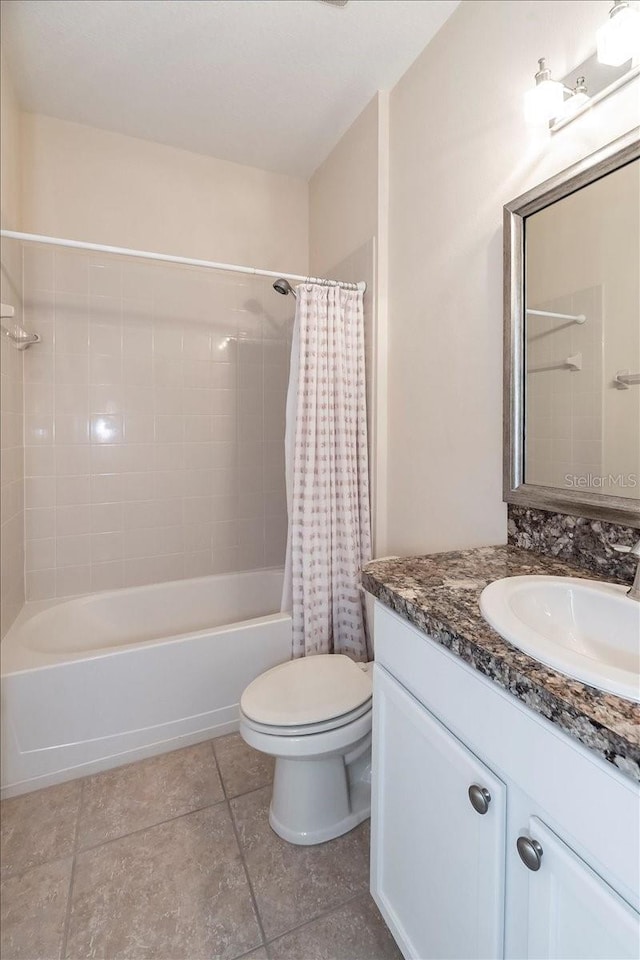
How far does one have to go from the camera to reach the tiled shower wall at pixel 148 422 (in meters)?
2.14

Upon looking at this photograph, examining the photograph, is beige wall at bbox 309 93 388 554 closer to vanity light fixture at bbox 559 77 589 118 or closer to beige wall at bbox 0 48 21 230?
vanity light fixture at bbox 559 77 589 118

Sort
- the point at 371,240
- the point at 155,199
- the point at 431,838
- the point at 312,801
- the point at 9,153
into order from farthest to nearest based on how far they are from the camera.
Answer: the point at 155,199
the point at 371,240
the point at 9,153
the point at 312,801
the point at 431,838

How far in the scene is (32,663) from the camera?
1.60m

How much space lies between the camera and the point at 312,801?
136 centimetres

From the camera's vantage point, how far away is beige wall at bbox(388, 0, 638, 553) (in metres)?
1.17

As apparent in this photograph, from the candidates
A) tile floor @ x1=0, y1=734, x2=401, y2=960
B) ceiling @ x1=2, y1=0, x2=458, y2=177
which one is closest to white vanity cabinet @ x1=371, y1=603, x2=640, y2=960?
tile floor @ x1=0, y1=734, x2=401, y2=960

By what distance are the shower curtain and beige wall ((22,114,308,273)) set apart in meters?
0.91

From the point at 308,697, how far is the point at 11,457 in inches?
61.9

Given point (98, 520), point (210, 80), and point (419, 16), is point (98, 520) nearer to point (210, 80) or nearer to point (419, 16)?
point (210, 80)

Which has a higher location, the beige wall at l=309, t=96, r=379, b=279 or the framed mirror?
the beige wall at l=309, t=96, r=379, b=279

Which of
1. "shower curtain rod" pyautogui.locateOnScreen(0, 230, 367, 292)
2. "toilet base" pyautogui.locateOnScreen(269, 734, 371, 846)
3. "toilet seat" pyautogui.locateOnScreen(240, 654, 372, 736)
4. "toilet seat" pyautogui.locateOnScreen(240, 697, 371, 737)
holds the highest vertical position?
"shower curtain rod" pyautogui.locateOnScreen(0, 230, 367, 292)

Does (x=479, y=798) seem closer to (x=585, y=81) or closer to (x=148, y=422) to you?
(x=585, y=81)

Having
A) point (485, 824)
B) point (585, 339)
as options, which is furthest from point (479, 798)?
point (585, 339)

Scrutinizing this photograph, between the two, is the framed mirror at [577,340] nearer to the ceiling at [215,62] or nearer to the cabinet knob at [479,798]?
the cabinet knob at [479,798]
